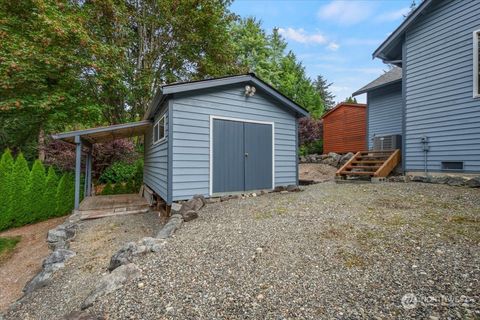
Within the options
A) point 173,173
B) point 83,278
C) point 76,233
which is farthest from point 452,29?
point 76,233

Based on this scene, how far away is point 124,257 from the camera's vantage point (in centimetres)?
302

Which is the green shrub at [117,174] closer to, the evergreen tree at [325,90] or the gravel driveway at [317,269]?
the gravel driveway at [317,269]

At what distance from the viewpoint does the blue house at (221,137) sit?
18.4 feet

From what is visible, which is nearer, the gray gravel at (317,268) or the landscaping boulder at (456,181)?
the gray gravel at (317,268)

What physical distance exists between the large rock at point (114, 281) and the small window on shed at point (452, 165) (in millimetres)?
7333

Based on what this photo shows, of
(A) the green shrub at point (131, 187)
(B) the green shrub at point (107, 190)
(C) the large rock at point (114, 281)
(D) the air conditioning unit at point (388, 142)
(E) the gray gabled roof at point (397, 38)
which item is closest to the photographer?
(C) the large rock at point (114, 281)

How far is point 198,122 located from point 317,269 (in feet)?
14.0

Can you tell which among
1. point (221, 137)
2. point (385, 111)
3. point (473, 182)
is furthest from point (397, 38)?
point (221, 137)

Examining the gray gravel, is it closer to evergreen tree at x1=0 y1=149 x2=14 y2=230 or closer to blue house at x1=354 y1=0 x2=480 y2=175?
blue house at x1=354 y1=0 x2=480 y2=175

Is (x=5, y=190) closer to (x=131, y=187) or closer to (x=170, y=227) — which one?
(x=131, y=187)

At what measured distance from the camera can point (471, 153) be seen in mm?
5812

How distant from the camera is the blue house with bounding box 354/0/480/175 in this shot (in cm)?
587

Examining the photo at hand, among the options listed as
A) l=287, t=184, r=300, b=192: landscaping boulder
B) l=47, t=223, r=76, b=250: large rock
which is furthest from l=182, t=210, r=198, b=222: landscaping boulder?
l=287, t=184, r=300, b=192: landscaping boulder

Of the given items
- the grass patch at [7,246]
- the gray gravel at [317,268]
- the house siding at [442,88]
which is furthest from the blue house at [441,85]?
the grass patch at [7,246]
